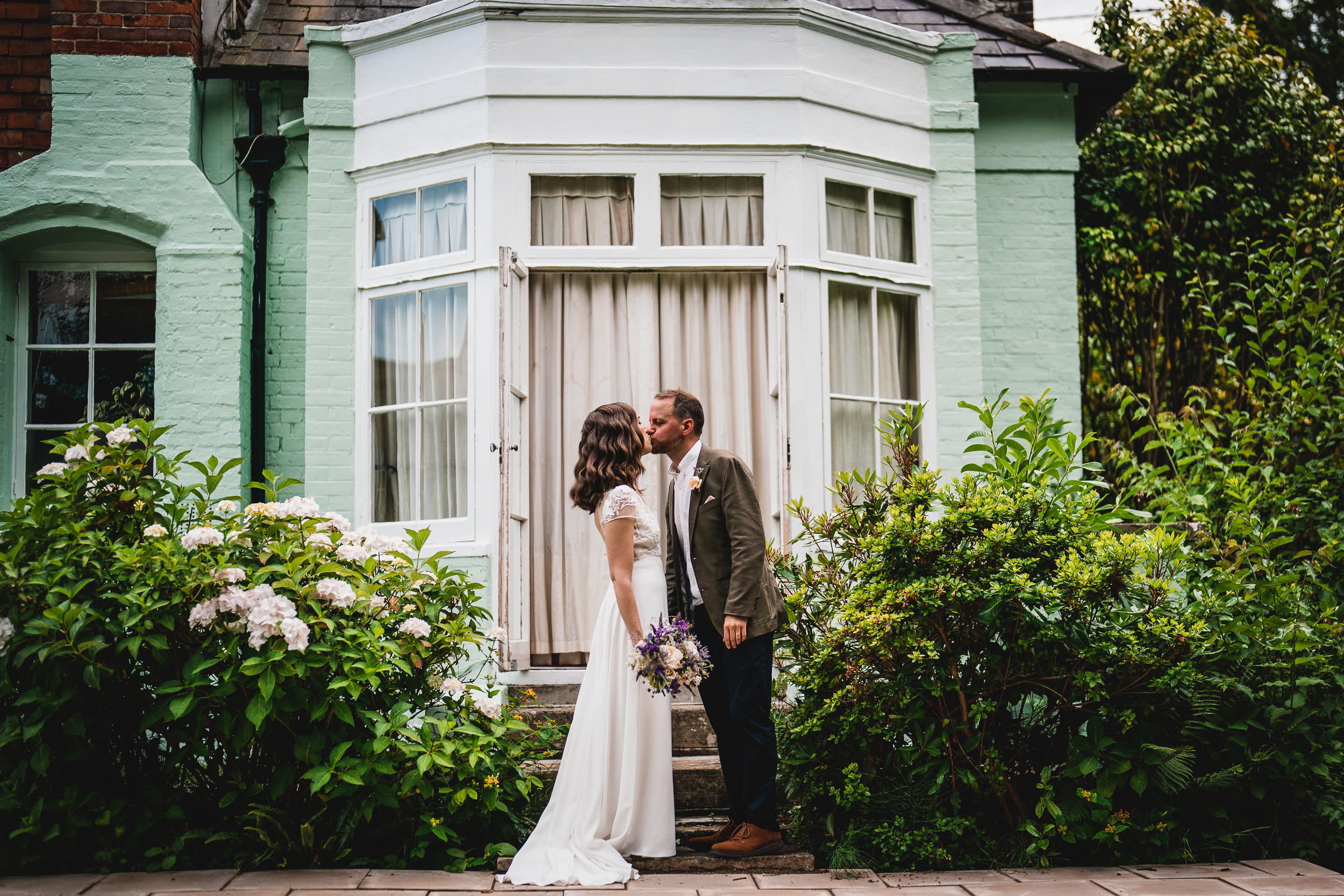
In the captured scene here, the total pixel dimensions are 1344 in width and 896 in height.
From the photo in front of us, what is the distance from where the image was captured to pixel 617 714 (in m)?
4.45

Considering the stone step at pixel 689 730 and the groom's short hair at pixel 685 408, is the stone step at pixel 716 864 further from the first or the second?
the groom's short hair at pixel 685 408

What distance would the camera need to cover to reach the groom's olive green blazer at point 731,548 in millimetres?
4352

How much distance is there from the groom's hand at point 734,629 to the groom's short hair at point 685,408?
2.77 feet

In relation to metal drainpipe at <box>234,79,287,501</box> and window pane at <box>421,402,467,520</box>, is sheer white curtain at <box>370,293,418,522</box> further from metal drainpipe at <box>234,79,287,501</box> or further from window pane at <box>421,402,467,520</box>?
metal drainpipe at <box>234,79,287,501</box>

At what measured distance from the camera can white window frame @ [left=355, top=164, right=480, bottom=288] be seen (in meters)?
6.32

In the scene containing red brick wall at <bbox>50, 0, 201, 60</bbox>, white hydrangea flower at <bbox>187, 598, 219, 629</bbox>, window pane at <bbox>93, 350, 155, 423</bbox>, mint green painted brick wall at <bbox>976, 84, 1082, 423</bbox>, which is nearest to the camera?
white hydrangea flower at <bbox>187, 598, 219, 629</bbox>

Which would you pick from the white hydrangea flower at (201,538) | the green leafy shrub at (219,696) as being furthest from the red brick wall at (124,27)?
the white hydrangea flower at (201,538)

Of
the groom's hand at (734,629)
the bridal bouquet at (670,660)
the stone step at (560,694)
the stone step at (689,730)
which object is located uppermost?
the groom's hand at (734,629)

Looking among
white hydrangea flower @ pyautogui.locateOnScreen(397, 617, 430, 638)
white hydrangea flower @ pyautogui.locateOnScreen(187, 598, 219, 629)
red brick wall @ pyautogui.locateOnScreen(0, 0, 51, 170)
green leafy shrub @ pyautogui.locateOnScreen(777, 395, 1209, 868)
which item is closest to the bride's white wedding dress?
green leafy shrub @ pyautogui.locateOnScreen(777, 395, 1209, 868)

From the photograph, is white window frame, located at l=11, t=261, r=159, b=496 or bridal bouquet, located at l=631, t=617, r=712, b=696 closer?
bridal bouquet, located at l=631, t=617, r=712, b=696

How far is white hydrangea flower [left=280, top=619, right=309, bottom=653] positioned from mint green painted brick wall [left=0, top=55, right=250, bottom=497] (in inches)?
110

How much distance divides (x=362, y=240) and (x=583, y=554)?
92.0 inches

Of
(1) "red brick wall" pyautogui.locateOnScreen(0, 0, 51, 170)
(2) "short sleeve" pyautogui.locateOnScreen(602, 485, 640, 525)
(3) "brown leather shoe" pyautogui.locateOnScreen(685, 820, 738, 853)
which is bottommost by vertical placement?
(3) "brown leather shoe" pyautogui.locateOnScreen(685, 820, 738, 853)

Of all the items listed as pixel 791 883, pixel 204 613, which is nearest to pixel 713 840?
pixel 791 883
